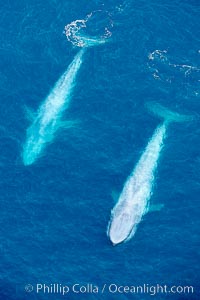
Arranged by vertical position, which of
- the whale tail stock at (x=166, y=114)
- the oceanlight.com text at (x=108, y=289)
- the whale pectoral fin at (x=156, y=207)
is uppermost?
the whale tail stock at (x=166, y=114)

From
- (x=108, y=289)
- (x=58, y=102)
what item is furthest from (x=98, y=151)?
(x=108, y=289)

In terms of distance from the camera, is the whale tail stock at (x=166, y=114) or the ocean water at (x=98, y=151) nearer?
the ocean water at (x=98, y=151)

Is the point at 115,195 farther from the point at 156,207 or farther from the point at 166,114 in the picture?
the point at 166,114

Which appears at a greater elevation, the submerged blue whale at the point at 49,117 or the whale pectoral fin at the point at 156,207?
the submerged blue whale at the point at 49,117

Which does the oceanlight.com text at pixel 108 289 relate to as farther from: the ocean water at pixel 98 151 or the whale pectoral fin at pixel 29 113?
the whale pectoral fin at pixel 29 113

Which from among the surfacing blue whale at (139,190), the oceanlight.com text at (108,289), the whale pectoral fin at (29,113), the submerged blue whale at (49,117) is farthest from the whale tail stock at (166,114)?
the oceanlight.com text at (108,289)

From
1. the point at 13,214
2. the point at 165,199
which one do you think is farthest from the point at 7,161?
the point at 165,199

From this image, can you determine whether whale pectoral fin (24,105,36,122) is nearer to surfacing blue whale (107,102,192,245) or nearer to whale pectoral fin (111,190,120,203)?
whale pectoral fin (111,190,120,203)
